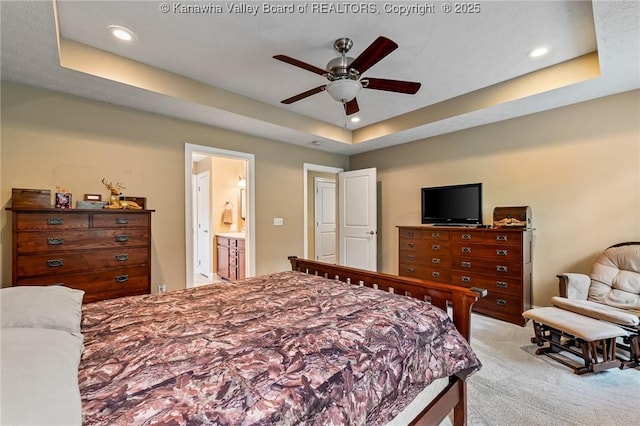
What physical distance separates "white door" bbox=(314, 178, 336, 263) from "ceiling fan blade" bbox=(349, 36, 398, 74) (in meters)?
4.40

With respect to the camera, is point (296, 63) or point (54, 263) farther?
point (54, 263)

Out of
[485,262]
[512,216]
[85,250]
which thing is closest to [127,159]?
[85,250]

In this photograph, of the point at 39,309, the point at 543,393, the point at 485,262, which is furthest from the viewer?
the point at 485,262

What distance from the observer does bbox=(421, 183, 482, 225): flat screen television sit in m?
3.78

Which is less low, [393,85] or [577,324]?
[393,85]

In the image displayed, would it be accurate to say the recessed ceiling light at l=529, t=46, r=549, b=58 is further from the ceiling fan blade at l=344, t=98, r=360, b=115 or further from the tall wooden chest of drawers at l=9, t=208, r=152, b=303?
the tall wooden chest of drawers at l=9, t=208, r=152, b=303

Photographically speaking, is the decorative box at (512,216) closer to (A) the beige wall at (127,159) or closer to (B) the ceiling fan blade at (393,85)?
(B) the ceiling fan blade at (393,85)

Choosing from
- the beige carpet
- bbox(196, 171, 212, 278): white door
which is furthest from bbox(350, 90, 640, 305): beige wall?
bbox(196, 171, 212, 278): white door

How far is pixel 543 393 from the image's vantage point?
2.00 m

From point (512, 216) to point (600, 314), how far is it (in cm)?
132

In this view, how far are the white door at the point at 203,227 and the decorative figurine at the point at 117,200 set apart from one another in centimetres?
268

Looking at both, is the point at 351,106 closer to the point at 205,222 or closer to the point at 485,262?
the point at 485,262

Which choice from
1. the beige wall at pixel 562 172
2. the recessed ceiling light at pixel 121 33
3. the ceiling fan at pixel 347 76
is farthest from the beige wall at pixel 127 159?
the beige wall at pixel 562 172

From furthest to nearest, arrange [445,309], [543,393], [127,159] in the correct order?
[127,159] < [543,393] < [445,309]
